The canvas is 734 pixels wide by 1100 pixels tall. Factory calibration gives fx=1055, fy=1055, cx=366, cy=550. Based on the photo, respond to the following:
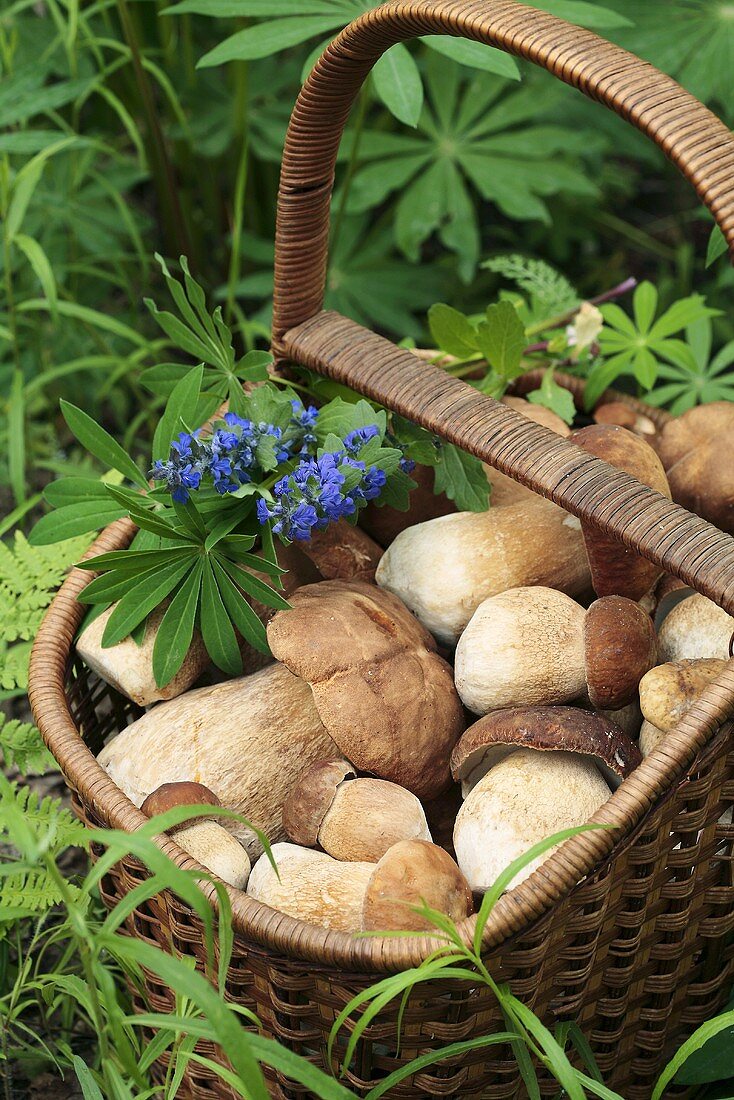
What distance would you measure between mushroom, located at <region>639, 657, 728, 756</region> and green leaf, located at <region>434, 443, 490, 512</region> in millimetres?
340

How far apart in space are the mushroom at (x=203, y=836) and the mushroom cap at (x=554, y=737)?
279 mm

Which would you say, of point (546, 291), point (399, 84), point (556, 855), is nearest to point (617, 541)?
point (556, 855)

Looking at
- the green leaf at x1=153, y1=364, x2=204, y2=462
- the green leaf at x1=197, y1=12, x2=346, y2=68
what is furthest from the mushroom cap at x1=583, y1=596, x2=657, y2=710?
the green leaf at x1=197, y1=12, x2=346, y2=68

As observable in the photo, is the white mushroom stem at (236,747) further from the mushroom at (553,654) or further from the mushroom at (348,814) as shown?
the mushroom at (553,654)

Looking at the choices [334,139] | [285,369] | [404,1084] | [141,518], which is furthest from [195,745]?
[334,139]

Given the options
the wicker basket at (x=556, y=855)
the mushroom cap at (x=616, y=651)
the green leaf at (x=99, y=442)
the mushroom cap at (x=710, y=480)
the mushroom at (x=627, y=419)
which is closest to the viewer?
the wicker basket at (x=556, y=855)

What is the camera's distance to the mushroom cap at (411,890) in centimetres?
105

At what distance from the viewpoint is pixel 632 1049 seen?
1302mm

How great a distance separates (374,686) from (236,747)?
0.66ft

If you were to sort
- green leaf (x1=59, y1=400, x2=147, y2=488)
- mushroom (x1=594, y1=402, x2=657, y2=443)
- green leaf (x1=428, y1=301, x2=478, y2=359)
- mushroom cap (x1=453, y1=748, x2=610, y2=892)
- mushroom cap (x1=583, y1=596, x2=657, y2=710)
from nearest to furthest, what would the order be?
mushroom cap (x1=453, y1=748, x2=610, y2=892), mushroom cap (x1=583, y1=596, x2=657, y2=710), green leaf (x1=59, y1=400, x2=147, y2=488), green leaf (x1=428, y1=301, x2=478, y2=359), mushroom (x1=594, y1=402, x2=657, y2=443)

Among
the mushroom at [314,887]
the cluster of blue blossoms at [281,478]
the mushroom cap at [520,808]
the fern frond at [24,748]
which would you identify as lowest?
the fern frond at [24,748]

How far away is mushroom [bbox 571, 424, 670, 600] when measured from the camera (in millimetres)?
1337

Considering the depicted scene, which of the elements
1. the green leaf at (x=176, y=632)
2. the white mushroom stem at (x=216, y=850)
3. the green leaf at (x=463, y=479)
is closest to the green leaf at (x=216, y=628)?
the green leaf at (x=176, y=632)

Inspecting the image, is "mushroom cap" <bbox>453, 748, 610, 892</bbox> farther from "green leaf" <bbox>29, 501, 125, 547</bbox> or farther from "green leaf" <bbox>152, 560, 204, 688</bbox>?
"green leaf" <bbox>29, 501, 125, 547</bbox>
